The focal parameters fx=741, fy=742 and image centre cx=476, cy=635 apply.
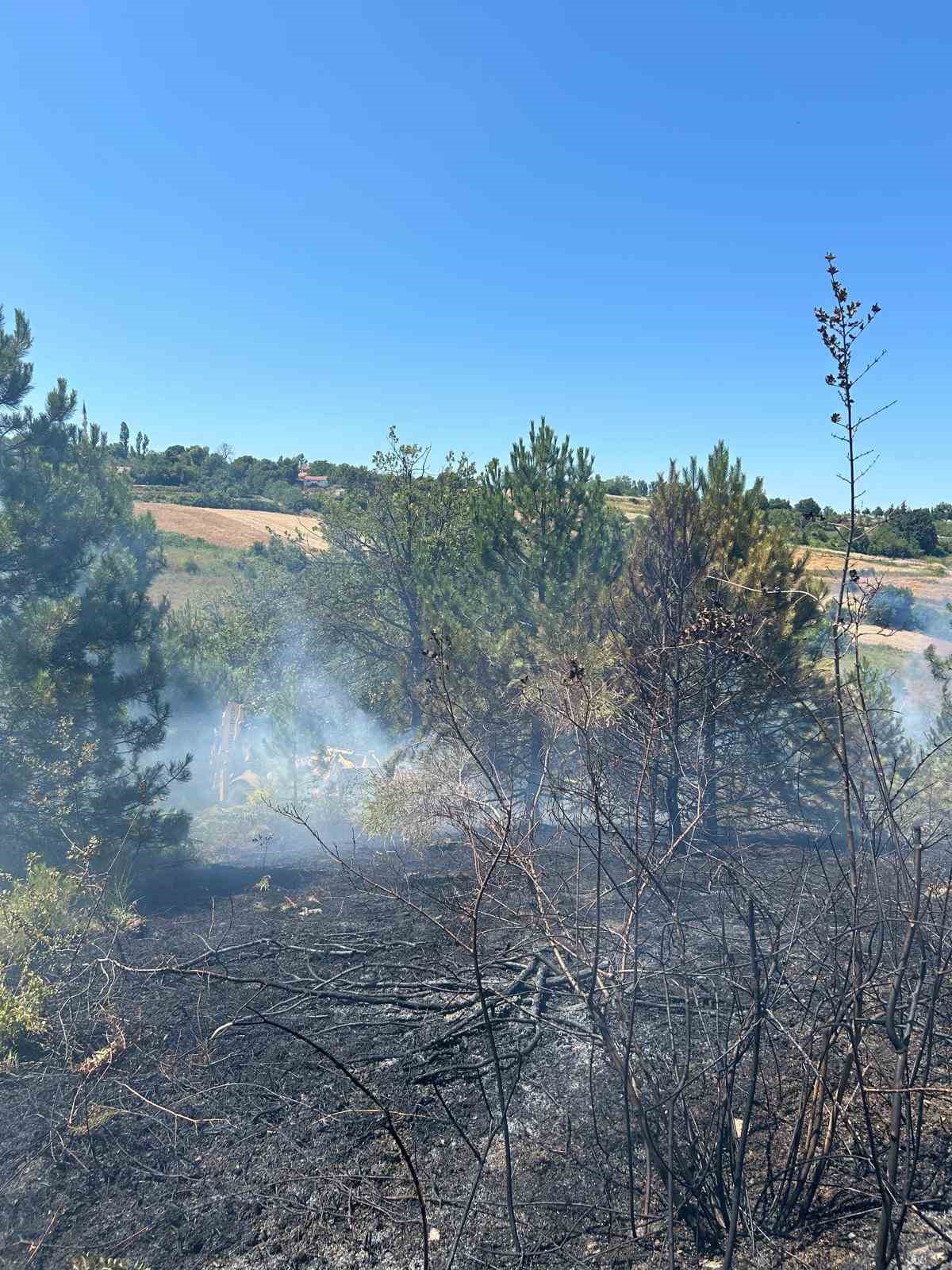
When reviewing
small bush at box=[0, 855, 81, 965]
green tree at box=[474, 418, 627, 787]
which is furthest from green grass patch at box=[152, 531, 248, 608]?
small bush at box=[0, 855, 81, 965]

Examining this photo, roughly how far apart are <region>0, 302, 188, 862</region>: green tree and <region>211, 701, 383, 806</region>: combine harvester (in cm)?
649

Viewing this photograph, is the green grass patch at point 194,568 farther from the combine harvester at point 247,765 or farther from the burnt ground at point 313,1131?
the burnt ground at point 313,1131

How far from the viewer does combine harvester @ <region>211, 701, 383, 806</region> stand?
19.1 metres

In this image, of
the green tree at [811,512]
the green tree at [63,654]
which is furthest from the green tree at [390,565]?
the green tree at [811,512]

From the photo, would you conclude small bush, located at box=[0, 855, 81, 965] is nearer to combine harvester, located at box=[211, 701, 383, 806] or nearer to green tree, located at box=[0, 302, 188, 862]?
green tree, located at box=[0, 302, 188, 862]

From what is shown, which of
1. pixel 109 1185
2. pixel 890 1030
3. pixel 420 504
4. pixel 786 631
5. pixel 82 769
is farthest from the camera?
pixel 420 504

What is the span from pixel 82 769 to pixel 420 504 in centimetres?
809

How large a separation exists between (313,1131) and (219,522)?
50329mm

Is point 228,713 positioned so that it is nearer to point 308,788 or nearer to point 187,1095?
point 308,788

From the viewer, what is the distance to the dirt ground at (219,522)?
46188 mm

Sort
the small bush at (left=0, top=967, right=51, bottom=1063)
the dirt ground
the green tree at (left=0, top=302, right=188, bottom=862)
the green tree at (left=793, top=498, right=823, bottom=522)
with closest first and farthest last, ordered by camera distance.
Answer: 1. the green tree at (left=793, top=498, right=823, bottom=522)
2. the small bush at (left=0, top=967, right=51, bottom=1063)
3. the green tree at (left=0, top=302, right=188, bottom=862)
4. the dirt ground

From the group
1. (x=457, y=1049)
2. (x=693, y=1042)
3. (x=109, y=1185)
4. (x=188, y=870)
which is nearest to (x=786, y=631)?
(x=693, y=1042)

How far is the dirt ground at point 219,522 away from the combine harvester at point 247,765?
20.4m

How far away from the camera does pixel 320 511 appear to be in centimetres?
1705
